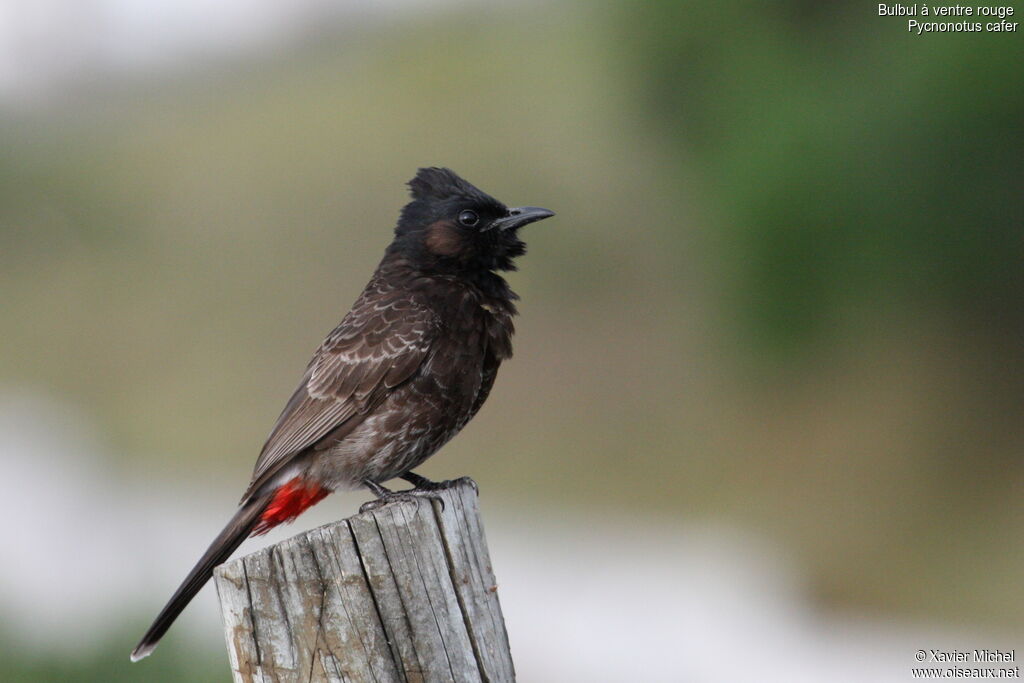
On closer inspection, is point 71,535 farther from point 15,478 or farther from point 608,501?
point 608,501

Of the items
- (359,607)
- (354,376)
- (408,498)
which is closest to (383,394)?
(354,376)

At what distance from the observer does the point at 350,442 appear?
4.24 meters

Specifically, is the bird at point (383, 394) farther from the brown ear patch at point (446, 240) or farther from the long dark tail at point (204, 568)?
the brown ear patch at point (446, 240)

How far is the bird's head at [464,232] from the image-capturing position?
14.9 feet

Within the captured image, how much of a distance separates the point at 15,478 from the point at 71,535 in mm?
1821

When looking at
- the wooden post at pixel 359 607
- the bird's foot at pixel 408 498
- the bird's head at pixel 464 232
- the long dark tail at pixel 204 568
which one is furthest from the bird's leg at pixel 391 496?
the bird's head at pixel 464 232

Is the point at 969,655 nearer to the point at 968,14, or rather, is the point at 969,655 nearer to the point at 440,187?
the point at 968,14

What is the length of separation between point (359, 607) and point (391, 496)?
126 cm

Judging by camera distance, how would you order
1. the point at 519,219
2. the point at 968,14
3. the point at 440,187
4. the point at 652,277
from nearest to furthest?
the point at 519,219, the point at 440,187, the point at 968,14, the point at 652,277

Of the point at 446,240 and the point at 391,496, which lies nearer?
the point at 391,496

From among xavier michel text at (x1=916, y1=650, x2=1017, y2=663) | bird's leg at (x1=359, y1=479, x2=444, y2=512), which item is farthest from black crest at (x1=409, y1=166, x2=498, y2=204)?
xavier michel text at (x1=916, y1=650, x2=1017, y2=663)

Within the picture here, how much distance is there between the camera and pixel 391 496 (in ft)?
12.5

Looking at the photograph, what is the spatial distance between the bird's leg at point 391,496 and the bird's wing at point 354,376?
0.73 feet

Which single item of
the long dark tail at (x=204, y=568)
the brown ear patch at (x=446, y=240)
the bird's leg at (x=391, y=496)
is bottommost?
the long dark tail at (x=204, y=568)
